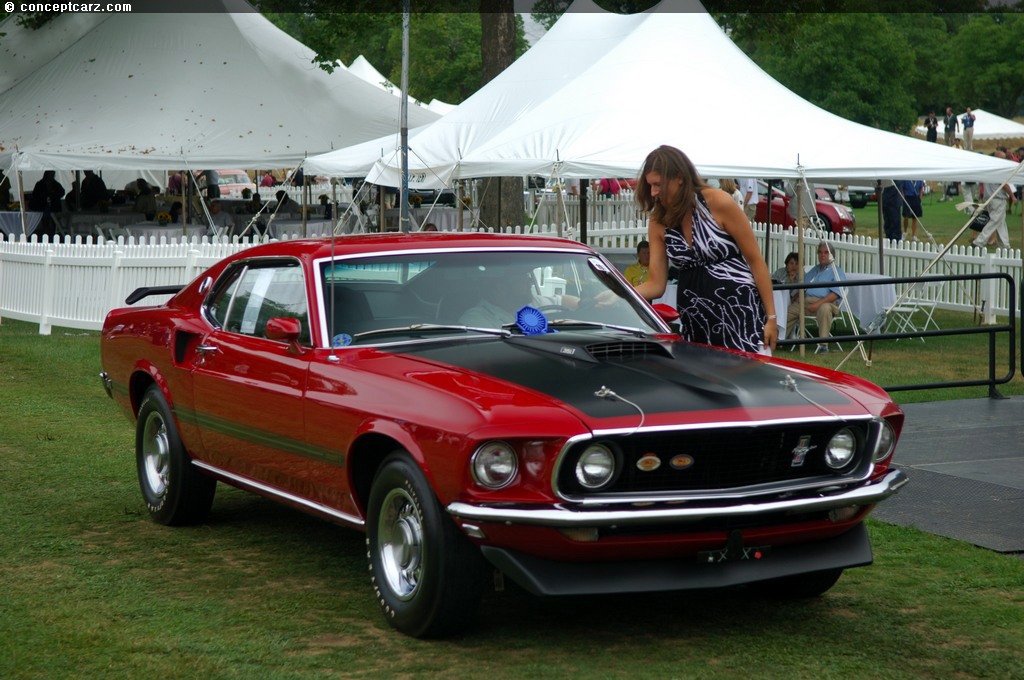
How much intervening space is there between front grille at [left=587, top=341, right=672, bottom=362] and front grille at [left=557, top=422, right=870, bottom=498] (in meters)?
0.74

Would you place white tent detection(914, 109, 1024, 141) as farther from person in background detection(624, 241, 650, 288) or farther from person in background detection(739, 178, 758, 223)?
person in background detection(624, 241, 650, 288)

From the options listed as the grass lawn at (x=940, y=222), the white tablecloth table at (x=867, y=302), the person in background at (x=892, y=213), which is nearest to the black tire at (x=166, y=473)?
the white tablecloth table at (x=867, y=302)

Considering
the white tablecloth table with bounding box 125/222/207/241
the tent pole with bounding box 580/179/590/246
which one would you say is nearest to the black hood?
the tent pole with bounding box 580/179/590/246

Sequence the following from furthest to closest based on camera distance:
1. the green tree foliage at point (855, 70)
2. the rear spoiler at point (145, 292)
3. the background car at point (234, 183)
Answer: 1. the green tree foliage at point (855, 70)
2. the background car at point (234, 183)
3. the rear spoiler at point (145, 292)

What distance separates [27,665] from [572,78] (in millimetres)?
13891

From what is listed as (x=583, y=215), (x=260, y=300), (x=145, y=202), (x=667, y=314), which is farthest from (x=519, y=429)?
(x=145, y=202)

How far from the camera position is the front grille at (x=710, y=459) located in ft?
15.9

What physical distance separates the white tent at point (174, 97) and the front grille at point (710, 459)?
1924 cm

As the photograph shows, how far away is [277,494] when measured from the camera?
6215 millimetres

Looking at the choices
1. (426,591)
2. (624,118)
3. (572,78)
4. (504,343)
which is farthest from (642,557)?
(572,78)

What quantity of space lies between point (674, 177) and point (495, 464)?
8.34ft

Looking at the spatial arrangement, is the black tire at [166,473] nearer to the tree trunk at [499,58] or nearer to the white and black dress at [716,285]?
the white and black dress at [716,285]

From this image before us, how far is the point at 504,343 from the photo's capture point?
5.81 meters

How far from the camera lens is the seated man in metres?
15.8
